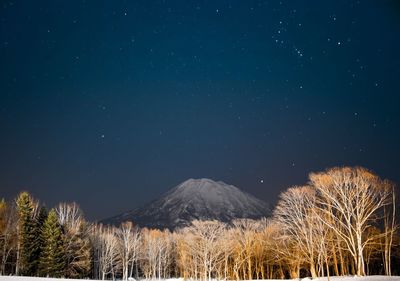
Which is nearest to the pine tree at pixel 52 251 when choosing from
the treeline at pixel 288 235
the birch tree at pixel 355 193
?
the treeline at pixel 288 235


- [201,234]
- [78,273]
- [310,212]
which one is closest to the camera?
[310,212]

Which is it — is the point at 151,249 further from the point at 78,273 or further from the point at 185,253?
the point at 78,273

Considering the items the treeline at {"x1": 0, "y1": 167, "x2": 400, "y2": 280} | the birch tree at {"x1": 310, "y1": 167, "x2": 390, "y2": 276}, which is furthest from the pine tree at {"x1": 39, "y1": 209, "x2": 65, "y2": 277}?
the birch tree at {"x1": 310, "y1": 167, "x2": 390, "y2": 276}

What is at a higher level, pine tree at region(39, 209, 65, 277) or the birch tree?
the birch tree

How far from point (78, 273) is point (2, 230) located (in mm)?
16316

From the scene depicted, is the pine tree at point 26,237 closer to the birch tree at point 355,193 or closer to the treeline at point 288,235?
the treeline at point 288,235

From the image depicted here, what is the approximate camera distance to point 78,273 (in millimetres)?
72562

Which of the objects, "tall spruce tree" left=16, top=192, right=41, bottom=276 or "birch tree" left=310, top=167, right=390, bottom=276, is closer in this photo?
"birch tree" left=310, top=167, right=390, bottom=276

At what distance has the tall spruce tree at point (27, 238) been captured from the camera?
202 ft

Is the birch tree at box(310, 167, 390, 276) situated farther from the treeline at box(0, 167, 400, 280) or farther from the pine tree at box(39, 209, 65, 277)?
the pine tree at box(39, 209, 65, 277)

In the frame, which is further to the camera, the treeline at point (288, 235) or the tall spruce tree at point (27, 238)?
the tall spruce tree at point (27, 238)

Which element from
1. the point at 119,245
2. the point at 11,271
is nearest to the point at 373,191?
the point at 11,271

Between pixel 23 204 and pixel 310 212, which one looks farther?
pixel 23 204

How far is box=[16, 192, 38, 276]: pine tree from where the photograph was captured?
61.6 meters
